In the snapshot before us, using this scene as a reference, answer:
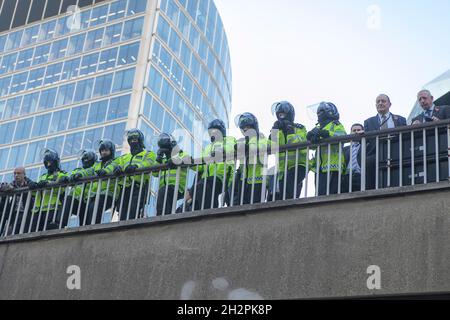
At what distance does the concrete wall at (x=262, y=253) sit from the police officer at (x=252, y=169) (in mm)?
497

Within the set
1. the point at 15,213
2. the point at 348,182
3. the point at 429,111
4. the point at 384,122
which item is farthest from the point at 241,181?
the point at 15,213

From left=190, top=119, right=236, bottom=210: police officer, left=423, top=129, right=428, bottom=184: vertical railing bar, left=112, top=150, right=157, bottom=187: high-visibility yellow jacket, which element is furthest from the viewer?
left=112, top=150, right=157, bottom=187: high-visibility yellow jacket

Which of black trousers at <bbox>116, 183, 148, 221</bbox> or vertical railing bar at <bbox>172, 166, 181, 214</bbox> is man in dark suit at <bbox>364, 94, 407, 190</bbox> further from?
black trousers at <bbox>116, 183, 148, 221</bbox>

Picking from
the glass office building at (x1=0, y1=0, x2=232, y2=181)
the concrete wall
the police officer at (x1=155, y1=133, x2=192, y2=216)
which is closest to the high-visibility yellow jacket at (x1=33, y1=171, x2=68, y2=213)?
the concrete wall

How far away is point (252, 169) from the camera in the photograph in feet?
31.0

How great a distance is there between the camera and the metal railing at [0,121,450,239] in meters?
8.47

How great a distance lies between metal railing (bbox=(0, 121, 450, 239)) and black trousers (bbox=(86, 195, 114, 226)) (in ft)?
0.05

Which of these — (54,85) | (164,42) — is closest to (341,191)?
(164,42)

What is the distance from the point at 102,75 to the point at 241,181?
162ft

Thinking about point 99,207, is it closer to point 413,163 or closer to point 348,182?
point 348,182

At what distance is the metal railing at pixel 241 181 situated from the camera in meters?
8.47

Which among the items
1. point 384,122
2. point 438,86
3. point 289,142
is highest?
point 438,86

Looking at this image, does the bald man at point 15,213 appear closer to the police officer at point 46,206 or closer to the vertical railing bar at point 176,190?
the police officer at point 46,206
